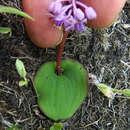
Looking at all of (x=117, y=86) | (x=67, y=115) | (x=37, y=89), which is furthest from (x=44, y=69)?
(x=117, y=86)

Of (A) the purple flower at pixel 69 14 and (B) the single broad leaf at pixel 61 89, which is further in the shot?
(B) the single broad leaf at pixel 61 89

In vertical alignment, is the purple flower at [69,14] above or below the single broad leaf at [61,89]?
above

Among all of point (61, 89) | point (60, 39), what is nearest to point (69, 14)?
point (60, 39)

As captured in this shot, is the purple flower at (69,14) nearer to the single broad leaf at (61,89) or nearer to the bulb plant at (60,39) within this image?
the bulb plant at (60,39)

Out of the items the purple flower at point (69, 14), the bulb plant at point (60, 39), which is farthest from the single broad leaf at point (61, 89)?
the purple flower at point (69, 14)

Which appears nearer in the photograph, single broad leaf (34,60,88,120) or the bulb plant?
the bulb plant

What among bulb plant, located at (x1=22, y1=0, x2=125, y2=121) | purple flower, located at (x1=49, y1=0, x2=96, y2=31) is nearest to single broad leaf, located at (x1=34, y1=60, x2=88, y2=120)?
bulb plant, located at (x1=22, y1=0, x2=125, y2=121)

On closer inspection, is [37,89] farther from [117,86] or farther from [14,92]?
[117,86]

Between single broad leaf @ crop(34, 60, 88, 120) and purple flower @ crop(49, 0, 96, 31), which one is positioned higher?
purple flower @ crop(49, 0, 96, 31)

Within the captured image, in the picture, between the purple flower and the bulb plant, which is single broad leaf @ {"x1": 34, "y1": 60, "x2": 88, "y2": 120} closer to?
the bulb plant
